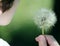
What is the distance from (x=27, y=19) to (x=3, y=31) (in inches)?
5.9

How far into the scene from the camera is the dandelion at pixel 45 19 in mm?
1495

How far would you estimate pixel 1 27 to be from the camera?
152cm

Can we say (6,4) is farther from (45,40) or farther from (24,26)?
(45,40)

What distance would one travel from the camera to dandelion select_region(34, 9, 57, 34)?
150cm

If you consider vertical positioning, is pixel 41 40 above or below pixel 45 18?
below

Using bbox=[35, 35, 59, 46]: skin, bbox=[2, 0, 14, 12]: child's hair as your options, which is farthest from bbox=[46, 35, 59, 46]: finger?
bbox=[2, 0, 14, 12]: child's hair

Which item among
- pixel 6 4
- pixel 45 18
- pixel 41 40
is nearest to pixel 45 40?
pixel 41 40

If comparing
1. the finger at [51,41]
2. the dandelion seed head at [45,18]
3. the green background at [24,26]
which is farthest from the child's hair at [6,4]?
the finger at [51,41]

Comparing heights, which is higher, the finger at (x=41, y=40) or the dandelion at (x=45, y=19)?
the dandelion at (x=45, y=19)

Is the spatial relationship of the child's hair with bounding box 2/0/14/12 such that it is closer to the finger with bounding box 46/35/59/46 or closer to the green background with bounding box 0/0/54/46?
the green background with bounding box 0/0/54/46

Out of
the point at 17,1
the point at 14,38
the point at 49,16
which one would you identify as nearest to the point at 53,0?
the point at 49,16

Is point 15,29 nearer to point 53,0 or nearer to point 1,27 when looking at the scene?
point 1,27

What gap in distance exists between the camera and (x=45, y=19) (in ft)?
4.91

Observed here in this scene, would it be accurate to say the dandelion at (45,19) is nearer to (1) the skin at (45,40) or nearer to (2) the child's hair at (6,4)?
(1) the skin at (45,40)
